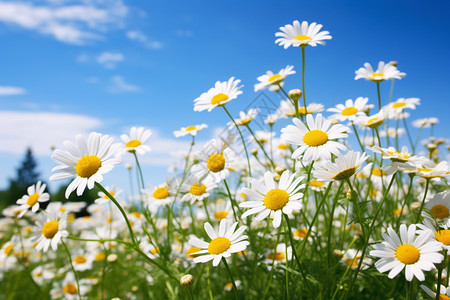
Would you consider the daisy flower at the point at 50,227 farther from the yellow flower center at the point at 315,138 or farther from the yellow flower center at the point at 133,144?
the yellow flower center at the point at 315,138

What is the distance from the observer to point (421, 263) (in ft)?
3.74

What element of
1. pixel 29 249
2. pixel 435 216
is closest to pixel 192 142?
pixel 435 216

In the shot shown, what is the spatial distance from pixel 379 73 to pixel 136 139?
150 centimetres

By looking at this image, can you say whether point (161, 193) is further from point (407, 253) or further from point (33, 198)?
point (407, 253)

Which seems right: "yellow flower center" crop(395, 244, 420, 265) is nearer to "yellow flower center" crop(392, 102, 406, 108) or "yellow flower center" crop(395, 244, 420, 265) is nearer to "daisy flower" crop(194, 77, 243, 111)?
"daisy flower" crop(194, 77, 243, 111)

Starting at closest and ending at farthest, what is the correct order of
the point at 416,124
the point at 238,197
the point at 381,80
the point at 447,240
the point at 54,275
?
the point at 447,240
the point at 381,80
the point at 238,197
the point at 54,275
the point at 416,124

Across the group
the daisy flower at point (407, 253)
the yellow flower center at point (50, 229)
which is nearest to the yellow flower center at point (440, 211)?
the daisy flower at point (407, 253)

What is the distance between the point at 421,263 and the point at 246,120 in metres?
1.18

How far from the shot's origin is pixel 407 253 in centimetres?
119

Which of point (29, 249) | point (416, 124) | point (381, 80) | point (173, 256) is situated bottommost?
point (29, 249)

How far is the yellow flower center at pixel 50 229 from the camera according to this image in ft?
5.91

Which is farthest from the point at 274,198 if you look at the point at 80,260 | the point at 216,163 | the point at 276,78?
the point at 80,260

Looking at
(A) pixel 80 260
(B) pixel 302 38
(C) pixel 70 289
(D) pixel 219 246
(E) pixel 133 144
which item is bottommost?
(C) pixel 70 289

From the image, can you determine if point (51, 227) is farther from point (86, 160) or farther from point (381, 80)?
point (381, 80)
